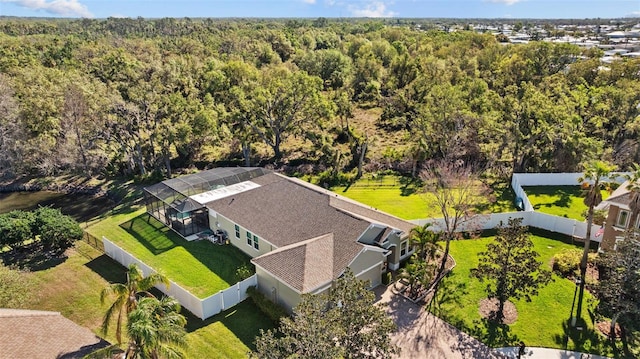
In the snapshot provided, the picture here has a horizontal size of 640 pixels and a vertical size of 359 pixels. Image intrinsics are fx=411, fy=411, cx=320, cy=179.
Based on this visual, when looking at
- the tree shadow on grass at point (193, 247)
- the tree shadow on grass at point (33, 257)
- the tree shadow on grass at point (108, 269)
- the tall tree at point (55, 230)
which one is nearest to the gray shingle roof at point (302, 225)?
the tree shadow on grass at point (193, 247)

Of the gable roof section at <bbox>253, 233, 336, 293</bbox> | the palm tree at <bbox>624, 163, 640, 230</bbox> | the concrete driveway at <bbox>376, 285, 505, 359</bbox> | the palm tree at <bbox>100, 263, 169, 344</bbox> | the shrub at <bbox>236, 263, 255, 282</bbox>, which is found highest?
the palm tree at <bbox>624, 163, 640, 230</bbox>

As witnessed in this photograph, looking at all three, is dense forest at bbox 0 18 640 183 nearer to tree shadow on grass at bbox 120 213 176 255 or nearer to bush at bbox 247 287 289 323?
tree shadow on grass at bbox 120 213 176 255

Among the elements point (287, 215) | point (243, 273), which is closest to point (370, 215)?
point (287, 215)

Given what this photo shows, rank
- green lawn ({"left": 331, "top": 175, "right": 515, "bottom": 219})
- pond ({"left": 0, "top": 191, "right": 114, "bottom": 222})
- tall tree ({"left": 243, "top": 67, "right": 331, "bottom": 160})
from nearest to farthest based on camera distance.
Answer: green lawn ({"left": 331, "top": 175, "right": 515, "bottom": 219}), pond ({"left": 0, "top": 191, "right": 114, "bottom": 222}), tall tree ({"left": 243, "top": 67, "right": 331, "bottom": 160})

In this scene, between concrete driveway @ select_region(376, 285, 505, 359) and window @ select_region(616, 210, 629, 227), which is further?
window @ select_region(616, 210, 629, 227)

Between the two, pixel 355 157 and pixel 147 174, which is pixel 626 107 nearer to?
pixel 355 157

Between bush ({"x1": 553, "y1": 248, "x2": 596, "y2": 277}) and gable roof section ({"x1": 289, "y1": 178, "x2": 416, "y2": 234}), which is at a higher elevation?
gable roof section ({"x1": 289, "y1": 178, "x2": 416, "y2": 234})

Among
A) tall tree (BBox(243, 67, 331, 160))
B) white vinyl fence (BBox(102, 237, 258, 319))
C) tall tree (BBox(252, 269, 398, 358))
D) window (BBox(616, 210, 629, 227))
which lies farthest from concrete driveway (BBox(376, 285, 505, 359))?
tall tree (BBox(243, 67, 331, 160))

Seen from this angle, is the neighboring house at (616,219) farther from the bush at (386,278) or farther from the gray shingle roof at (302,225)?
the bush at (386,278)
